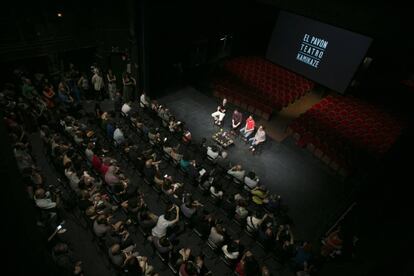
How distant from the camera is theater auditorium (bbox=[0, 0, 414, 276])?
5.43 m

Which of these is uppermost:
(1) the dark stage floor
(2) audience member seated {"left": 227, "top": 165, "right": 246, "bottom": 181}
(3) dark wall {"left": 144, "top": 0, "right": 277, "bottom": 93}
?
(3) dark wall {"left": 144, "top": 0, "right": 277, "bottom": 93}

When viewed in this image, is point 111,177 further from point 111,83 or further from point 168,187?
point 111,83

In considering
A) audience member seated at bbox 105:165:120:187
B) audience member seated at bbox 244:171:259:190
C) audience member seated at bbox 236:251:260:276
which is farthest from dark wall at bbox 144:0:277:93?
audience member seated at bbox 236:251:260:276

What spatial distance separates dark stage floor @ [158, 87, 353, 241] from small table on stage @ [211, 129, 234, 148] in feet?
0.75

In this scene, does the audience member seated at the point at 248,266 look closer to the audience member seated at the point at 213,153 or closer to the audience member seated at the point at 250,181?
the audience member seated at the point at 250,181

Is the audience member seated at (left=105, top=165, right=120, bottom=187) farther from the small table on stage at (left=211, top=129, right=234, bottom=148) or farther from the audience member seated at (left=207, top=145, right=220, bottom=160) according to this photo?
the small table on stage at (left=211, top=129, right=234, bottom=148)

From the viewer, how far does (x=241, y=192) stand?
786cm

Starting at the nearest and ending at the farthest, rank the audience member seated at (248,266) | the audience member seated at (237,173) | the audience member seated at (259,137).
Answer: the audience member seated at (248,266) → the audience member seated at (237,173) → the audience member seated at (259,137)

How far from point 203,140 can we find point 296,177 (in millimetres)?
3225

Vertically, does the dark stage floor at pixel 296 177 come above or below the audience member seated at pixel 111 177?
below

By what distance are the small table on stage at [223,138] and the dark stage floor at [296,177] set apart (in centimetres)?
23

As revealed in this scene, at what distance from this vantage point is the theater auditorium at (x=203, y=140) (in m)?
5.43

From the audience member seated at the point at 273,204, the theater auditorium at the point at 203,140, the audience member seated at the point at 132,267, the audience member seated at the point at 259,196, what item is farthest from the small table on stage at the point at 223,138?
the audience member seated at the point at 132,267

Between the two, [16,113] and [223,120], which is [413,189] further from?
[16,113]
